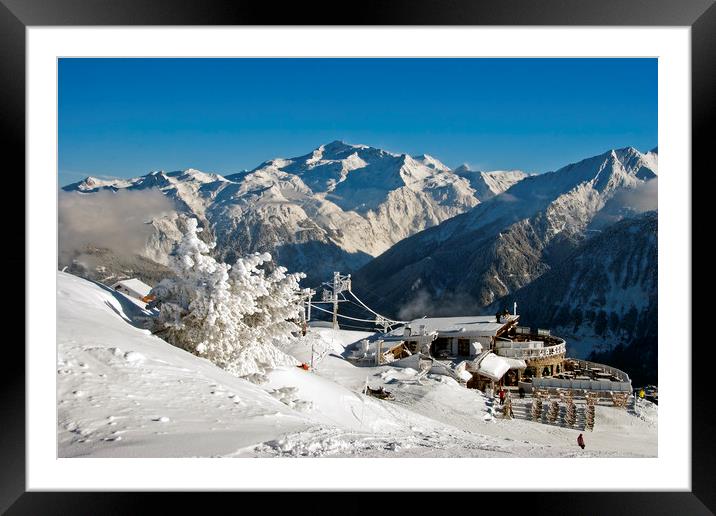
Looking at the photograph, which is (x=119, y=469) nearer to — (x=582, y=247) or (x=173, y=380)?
(x=173, y=380)

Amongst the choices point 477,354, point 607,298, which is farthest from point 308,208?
point 477,354

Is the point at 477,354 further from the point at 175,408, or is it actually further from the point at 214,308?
the point at 175,408

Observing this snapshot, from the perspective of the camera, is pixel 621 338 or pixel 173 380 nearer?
pixel 173 380

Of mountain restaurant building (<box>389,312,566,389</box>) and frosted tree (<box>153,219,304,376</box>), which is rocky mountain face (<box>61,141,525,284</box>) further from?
frosted tree (<box>153,219,304,376</box>)

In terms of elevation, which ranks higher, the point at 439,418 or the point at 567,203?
the point at 567,203

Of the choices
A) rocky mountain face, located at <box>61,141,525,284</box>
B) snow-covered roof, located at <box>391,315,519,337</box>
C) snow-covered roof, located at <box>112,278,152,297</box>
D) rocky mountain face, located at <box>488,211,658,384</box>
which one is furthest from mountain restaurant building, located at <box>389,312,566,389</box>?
rocky mountain face, located at <box>61,141,525,284</box>

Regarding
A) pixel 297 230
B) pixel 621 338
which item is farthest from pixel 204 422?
pixel 297 230
